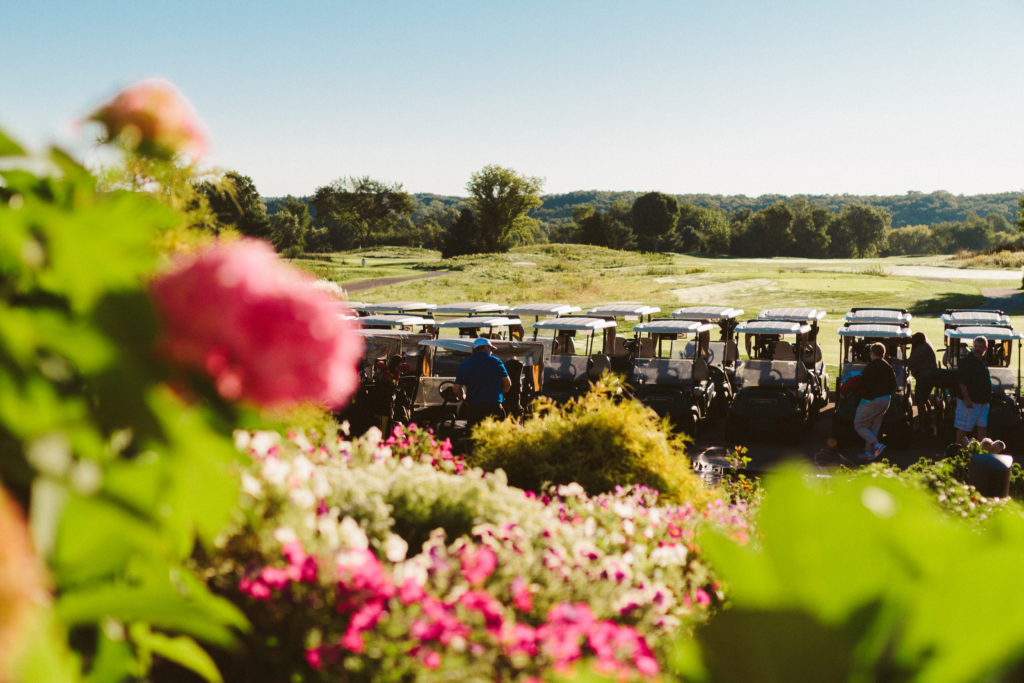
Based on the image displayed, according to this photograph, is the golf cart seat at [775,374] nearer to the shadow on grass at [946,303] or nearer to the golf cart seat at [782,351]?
the golf cart seat at [782,351]

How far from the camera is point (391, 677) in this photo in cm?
239

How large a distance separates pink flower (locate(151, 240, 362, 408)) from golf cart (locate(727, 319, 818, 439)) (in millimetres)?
11090

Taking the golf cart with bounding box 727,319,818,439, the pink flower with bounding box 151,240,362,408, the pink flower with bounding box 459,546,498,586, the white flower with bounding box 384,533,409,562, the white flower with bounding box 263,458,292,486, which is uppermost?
the pink flower with bounding box 151,240,362,408

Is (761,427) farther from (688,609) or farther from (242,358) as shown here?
(242,358)

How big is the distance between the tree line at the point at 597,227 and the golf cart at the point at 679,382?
59.4m

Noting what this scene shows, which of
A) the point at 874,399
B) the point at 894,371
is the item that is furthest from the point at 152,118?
the point at 894,371

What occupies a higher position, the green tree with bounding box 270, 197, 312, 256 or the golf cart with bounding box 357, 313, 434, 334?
the green tree with bounding box 270, 197, 312, 256

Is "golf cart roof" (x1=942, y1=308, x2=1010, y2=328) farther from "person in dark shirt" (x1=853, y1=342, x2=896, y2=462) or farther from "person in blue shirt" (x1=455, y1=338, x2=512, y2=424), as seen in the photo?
"person in blue shirt" (x1=455, y1=338, x2=512, y2=424)

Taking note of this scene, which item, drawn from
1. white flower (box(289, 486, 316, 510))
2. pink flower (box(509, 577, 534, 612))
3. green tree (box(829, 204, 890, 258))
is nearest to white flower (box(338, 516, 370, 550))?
white flower (box(289, 486, 316, 510))

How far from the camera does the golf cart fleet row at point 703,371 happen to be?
11289mm

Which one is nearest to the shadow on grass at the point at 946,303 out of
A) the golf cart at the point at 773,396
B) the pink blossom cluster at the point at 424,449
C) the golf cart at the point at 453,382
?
the golf cart at the point at 773,396

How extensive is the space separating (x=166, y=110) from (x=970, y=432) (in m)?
11.2

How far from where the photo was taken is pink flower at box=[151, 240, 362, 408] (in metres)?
1.02

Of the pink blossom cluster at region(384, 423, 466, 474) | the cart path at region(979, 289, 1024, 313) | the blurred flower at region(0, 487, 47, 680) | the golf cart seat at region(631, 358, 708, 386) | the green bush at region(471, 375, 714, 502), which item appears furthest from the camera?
the cart path at region(979, 289, 1024, 313)
